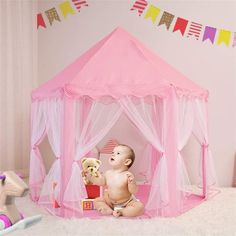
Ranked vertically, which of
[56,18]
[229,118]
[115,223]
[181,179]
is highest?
[56,18]

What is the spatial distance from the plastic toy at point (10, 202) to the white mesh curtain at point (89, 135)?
1.36 feet

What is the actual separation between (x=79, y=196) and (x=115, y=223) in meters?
0.35

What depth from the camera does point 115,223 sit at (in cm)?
256

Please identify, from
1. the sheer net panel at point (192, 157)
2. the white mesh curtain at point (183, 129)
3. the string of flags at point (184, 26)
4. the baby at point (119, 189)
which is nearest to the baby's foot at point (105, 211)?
the baby at point (119, 189)

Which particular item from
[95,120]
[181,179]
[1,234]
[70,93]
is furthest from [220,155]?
[1,234]

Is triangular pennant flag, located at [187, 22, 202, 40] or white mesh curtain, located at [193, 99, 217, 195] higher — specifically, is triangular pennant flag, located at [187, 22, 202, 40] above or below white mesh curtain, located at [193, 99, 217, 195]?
above

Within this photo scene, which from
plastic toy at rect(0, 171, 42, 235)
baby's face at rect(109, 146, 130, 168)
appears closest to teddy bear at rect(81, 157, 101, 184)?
baby's face at rect(109, 146, 130, 168)

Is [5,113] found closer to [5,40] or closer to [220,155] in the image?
[5,40]

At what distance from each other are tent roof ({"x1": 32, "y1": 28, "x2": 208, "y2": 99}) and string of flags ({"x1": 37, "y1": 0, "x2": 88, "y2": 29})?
130 centimetres

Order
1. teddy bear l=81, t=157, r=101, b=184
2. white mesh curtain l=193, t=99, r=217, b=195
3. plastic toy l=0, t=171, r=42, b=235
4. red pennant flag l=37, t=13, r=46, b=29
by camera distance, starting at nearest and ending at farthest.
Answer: plastic toy l=0, t=171, r=42, b=235 < teddy bear l=81, t=157, r=101, b=184 < white mesh curtain l=193, t=99, r=217, b=195 < red pennant flag l=37, t=13, r=46, b=29

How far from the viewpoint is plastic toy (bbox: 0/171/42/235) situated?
228cm

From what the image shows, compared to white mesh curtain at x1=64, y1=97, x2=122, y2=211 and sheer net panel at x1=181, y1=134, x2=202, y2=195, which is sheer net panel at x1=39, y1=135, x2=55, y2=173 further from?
sheer net panel at x1=181, y1=134, x2=202, y2=195

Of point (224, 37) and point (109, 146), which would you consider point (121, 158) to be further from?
point (224, 37)

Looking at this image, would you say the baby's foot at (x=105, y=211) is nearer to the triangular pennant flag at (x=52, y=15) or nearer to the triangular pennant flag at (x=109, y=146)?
the triangular pennant flag at (x=109, y=146)
